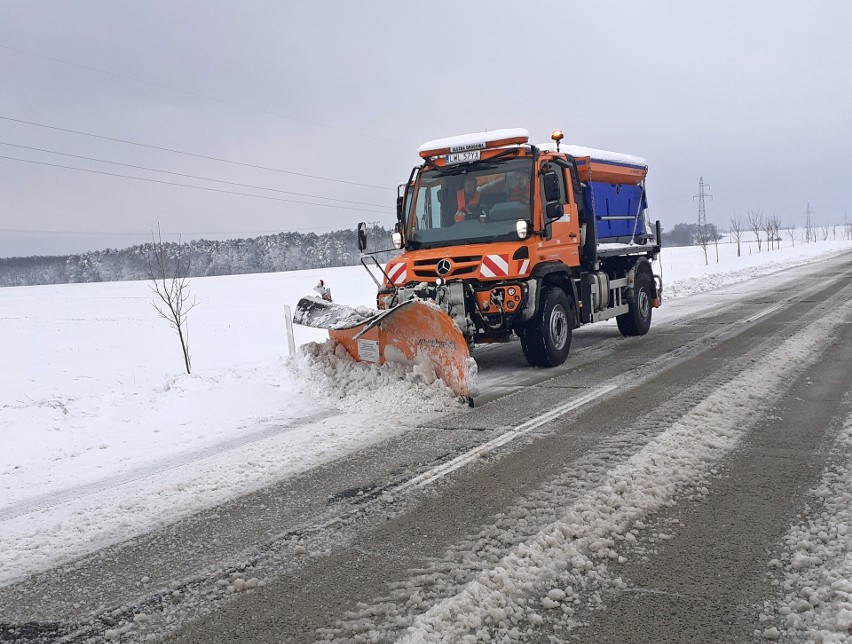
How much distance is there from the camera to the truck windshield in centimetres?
802

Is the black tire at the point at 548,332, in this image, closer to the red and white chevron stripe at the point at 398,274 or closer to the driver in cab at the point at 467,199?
the driver in cab at the point at 467,199

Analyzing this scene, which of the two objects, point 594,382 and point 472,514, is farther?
point 594,382

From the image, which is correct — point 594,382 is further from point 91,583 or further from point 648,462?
point 91,583

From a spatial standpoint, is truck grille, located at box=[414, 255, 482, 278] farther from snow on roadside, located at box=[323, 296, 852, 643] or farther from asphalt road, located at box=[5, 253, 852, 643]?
snow on roadside, located at box=[323, 296, 852, 643]

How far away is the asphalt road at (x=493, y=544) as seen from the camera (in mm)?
2615

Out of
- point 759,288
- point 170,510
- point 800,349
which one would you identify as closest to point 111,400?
point 170,510

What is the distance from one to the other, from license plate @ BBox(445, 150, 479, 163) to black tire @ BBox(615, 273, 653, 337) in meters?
4.35

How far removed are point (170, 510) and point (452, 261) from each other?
15.0ft

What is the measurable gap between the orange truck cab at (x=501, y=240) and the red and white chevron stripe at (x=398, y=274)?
0.04ft

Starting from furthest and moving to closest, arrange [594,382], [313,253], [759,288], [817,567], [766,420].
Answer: [313,253] → [759,288] → [594,382] → [766,420] → [817,567]

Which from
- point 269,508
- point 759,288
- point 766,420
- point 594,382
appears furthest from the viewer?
point 759,288

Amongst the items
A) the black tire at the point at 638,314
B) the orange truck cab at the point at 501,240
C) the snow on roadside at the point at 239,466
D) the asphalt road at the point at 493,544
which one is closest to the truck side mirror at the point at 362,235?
the orange truck cab at the point at 501,240

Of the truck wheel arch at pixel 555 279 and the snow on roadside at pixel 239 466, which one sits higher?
the truck wheel arch at pixel 555 279

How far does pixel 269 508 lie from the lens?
3.94 m
